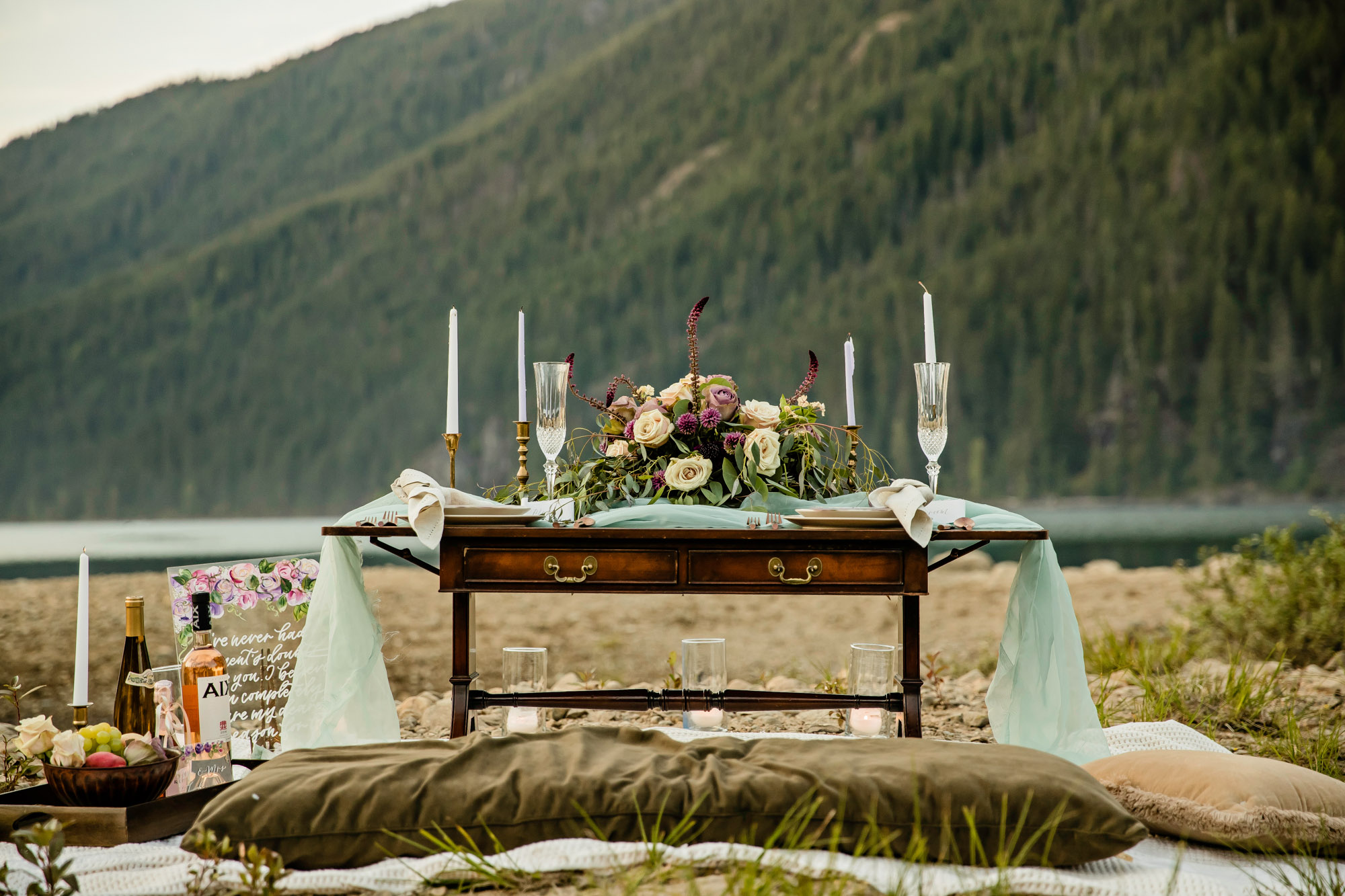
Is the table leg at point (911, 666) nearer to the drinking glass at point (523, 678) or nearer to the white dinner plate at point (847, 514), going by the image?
the white dinner plate at point (847, 514)

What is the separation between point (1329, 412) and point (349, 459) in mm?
25351

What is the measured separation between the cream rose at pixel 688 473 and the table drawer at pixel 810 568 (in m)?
0.33

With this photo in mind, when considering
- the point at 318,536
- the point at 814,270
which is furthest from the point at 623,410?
the point at 814,270

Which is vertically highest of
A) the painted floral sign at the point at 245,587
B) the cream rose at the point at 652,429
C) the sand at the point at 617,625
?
the cream rose at the point at 652,429

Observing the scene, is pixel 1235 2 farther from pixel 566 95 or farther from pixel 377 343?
pixel 377 343

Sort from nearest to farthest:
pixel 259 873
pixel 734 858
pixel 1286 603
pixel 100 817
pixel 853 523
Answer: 1. pixel 259 873
2. pixel 734 858
3. pixel 100 817
4. pixel 853 523
5. pixel 1286 603

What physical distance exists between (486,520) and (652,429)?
21.7 inches

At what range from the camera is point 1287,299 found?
27.3m

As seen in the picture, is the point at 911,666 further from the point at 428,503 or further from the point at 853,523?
the point at 428,503

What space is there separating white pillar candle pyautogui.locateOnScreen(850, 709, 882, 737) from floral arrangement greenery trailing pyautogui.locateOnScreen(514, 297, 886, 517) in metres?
0.68

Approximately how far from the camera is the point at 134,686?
8.17ft

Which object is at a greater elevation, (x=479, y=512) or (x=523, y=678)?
(x=479, y=512)

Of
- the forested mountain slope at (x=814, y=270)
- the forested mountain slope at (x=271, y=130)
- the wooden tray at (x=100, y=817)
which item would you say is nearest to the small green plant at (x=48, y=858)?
the wooden tray at (x=100, y=817)

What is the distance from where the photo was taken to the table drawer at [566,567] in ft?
8.73
